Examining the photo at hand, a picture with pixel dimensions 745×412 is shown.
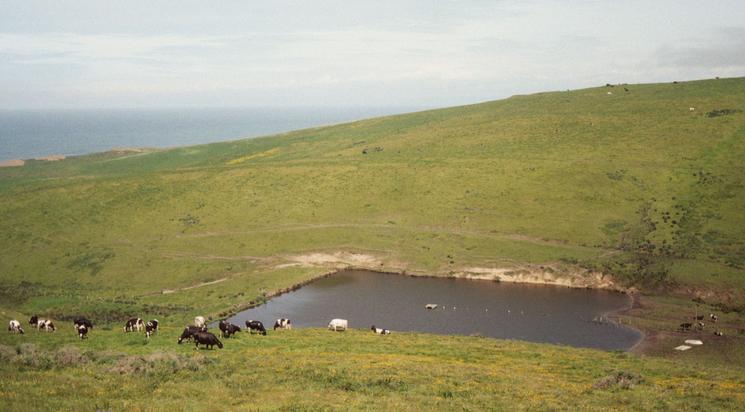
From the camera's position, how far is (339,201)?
92688 millimetres

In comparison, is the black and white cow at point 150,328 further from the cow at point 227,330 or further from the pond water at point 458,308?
the pond water at point 458,308

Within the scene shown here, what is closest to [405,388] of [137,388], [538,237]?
[137,388]

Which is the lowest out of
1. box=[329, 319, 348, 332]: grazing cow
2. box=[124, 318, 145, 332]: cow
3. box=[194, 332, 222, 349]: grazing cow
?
box=[329, 319, 348, 332]: grazing cow

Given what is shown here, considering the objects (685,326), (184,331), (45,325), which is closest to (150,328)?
(184,331)

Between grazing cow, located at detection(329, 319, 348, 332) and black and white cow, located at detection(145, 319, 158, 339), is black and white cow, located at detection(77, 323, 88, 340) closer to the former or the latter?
black and white cow, located at detection(145, 319, 158, 339)

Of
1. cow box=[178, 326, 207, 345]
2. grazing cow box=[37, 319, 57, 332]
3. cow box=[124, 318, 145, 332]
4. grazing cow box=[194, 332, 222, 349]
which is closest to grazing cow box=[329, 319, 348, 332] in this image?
cow box=[178, 326, 207, 345]

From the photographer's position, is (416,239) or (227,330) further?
(416,239)

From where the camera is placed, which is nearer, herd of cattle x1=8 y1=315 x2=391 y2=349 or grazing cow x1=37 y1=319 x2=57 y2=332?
herd of cattle x1=8 y1=315 x2=391 y2=349

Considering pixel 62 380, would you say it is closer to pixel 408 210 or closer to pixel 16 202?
Answer: pixel 408 210

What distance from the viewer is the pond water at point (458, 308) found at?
50688 mm

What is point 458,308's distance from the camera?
57.9 m

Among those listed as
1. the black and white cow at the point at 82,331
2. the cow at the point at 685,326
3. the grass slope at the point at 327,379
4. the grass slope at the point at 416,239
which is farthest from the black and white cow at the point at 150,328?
the cow at the point at 685,326

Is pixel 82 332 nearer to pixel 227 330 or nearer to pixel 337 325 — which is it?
pixel 227 330

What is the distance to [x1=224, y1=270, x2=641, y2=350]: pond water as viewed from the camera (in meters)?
50.7
